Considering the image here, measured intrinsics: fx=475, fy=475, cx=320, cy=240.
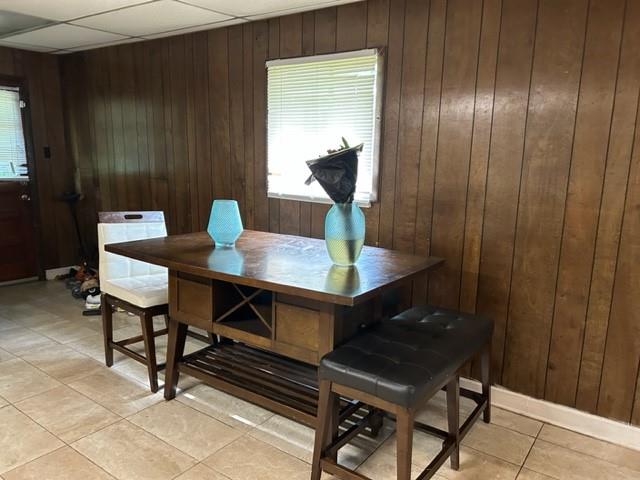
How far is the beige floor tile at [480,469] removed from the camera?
206 cm

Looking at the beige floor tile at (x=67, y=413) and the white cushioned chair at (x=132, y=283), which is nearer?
the beige floor tile at (x=67, y=413)

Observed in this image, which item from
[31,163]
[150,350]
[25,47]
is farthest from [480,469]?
[25,47]

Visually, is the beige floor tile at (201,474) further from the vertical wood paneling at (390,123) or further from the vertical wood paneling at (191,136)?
the vertical wood paneling at (191,136)

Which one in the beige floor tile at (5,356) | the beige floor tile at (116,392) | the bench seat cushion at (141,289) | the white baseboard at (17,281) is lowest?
the beige floor tile at (116,392)

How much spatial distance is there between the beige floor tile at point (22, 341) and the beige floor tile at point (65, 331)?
0.05 meters

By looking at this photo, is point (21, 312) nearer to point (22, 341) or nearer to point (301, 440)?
point (22, 341)

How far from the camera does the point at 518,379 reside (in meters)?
2.58

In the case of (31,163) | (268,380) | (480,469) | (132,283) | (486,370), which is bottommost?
(480,469)

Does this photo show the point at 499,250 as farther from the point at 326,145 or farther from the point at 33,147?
the point at 33,147

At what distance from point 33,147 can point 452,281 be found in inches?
168

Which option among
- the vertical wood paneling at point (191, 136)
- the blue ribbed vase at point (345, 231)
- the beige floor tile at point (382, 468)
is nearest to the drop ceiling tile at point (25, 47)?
the vertical wood paneling at point (191, 136)

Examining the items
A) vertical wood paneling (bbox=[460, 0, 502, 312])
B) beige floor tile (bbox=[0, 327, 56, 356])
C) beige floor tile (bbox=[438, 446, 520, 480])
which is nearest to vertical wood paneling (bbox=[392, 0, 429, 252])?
vertical wood paneling (bbox=[460, 0, 502, 312])

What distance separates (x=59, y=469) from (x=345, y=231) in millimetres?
1601

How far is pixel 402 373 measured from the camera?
170cm
